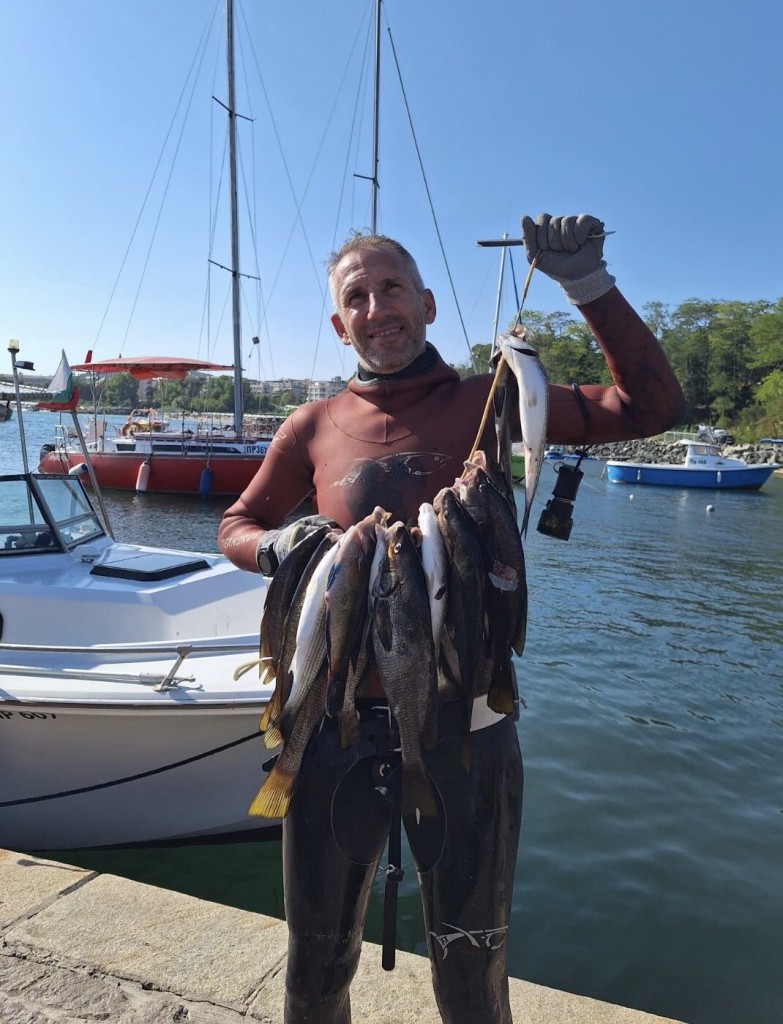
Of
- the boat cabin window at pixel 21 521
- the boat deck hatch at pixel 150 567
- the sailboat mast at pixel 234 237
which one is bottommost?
the boat deck hatch at pixel 150 567

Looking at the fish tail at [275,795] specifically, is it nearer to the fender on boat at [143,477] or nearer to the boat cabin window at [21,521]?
the boat cabin window at [21,521]

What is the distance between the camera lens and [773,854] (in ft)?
17.7

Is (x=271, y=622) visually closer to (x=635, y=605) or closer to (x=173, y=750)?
(x=173, y=750)

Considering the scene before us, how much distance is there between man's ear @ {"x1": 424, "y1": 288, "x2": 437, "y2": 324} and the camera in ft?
7.70

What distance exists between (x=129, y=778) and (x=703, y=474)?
3874 cm

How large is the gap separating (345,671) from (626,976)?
351cm

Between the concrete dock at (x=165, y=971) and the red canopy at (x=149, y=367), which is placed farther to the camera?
the red canopy at (x=149, y=367)

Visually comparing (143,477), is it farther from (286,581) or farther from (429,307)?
(286,581)

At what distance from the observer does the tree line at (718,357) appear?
69.6m

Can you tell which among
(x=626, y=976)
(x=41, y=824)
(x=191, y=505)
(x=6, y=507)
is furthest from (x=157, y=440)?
(x=626, y=976)

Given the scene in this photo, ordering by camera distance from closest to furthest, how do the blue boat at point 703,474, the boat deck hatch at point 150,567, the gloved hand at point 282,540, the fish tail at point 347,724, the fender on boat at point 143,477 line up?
the fish tail at point 347,724, the gloved hand at point 282,540, the boat deck hatch at point 150,567, the fender on boat at point 143,477, the blue boat at point 703,474

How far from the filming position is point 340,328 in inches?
93.6

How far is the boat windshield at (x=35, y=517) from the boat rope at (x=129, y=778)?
2.13 meters

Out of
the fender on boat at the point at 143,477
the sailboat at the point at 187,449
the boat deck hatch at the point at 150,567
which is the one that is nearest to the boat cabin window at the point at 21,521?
the boat deck hatch at the point at 150,567
